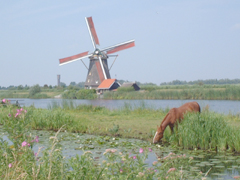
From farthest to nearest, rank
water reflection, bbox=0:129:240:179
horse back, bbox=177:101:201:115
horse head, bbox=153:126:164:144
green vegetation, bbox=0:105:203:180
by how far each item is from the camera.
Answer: horse back, bbox=177:101:201:115 < horse head, bbox=153:126:164:144 < water reflection, bbox=0:129:240:179 < green vegetation, bbox=0:105:203:180

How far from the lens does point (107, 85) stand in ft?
125

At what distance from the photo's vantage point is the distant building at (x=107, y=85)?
37.9 meters

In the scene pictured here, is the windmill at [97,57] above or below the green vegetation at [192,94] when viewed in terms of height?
above

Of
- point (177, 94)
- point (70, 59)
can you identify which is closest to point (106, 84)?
point (70, 59)

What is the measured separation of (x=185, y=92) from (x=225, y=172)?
25.0m

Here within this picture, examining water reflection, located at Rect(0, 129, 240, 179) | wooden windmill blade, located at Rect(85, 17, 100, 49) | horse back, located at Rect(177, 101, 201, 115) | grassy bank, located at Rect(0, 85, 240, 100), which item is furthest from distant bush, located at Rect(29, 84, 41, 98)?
horse back, located at Rect(177, 101, 201, 115)

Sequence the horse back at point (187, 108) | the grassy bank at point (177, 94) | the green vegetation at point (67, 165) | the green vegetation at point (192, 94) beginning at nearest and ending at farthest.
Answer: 1. the green vegetation at point (67, 165)
2. the horse back at point (187, 108)
3. the green vegetation at point (192, 94)
4. the grassy bank at point (177, 94)

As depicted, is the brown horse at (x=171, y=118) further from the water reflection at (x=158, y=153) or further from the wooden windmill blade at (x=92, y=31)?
the wooden windmill blade at (x=92, y=31)

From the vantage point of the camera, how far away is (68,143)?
319 inches

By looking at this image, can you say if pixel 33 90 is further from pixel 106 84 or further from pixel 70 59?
pixel 106 84

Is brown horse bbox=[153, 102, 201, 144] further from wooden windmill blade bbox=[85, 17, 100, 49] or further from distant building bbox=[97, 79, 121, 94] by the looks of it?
wooden windmill blade bbox=[85, 17, 100, 49]

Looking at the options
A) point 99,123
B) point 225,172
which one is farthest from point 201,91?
point 225,172

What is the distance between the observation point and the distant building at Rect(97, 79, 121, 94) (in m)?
37.9

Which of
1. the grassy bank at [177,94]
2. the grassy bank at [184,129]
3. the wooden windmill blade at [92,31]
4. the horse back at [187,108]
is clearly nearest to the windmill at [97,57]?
A: the wooden windmill blade at [92,31]
